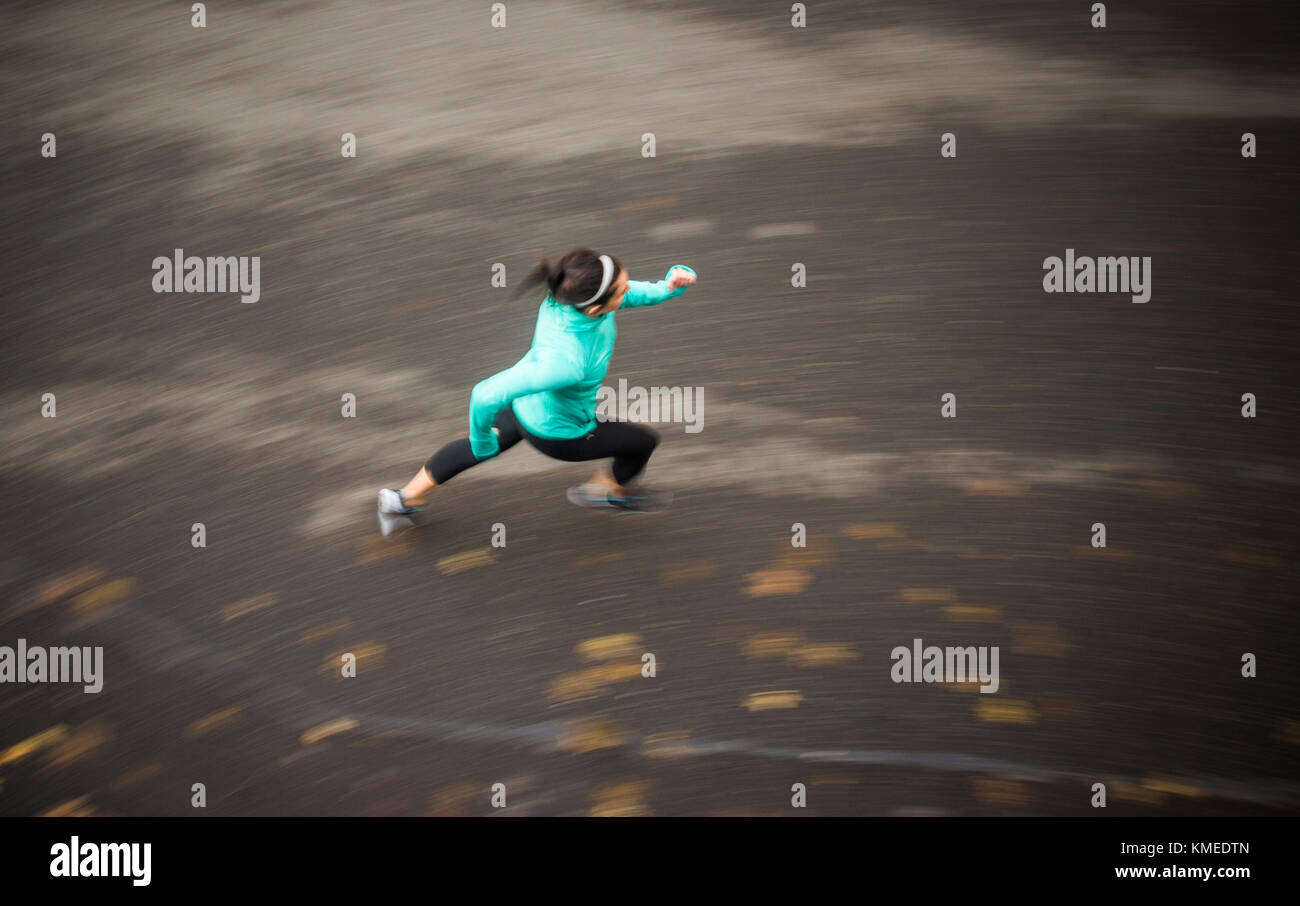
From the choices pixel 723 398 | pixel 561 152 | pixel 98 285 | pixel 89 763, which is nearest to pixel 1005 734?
pixel 723 398

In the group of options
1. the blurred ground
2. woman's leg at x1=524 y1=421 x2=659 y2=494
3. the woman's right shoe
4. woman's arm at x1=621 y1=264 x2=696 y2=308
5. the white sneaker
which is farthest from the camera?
the woman's right shoe

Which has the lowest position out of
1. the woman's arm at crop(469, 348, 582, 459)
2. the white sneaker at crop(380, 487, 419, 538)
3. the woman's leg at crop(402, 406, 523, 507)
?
the white sneaker at crop(380, 487, 419, 538)

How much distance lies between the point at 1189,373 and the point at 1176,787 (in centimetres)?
218

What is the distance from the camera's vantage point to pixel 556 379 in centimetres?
394

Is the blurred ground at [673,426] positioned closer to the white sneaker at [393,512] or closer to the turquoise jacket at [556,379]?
the white sneaker at [393,512]

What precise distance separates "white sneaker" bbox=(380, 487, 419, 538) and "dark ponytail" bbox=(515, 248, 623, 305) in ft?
5.07

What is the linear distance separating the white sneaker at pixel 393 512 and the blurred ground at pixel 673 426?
94mm

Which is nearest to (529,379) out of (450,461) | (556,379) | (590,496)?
(556,379)

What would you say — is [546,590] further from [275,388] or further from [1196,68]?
[1196,68]

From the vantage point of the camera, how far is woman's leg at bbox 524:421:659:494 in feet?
14.4

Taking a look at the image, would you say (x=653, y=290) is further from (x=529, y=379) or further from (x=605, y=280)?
(x=529, y=379)

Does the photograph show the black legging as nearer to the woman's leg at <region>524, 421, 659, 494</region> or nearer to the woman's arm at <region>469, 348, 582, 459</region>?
the woman's leg at <region>524, 421, 659, 494</region>

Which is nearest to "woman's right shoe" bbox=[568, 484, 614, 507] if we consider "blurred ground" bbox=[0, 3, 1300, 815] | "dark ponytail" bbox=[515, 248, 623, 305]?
"blurred ground" bbox=[0, 3, 1300, 815]

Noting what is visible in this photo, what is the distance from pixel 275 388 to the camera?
17.2 feet
